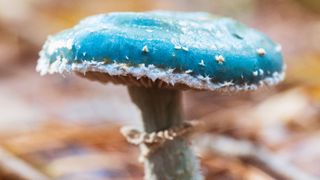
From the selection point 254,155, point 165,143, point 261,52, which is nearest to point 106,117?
point 254,155

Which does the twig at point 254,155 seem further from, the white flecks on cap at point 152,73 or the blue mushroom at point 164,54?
the white flecks on cap at point 152,73

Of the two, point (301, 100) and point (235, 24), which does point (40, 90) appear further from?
point (235, 24)

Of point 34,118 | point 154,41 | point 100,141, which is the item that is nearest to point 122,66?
point 154,41

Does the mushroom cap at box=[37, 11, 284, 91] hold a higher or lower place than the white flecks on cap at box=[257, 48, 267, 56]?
lower

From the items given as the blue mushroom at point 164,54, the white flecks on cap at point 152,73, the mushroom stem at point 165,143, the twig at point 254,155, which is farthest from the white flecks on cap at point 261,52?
the twig at point 254,155

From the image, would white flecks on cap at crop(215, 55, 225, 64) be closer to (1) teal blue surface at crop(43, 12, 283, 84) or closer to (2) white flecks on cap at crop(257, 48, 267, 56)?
(1) teal blue surface at crop(43, 12, 283, 84)

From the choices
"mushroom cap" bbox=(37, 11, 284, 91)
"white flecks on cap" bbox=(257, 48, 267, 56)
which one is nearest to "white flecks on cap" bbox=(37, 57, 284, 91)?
"mushroom cap" bbox=(37, 11, 284, 91)
